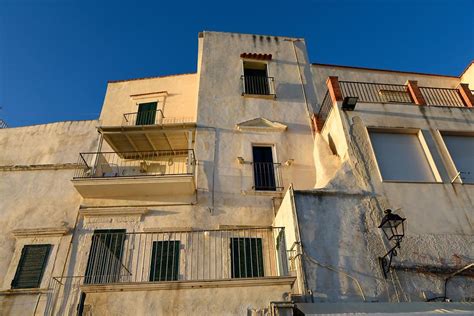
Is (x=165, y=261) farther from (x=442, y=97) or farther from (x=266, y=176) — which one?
(x=442, y=97)

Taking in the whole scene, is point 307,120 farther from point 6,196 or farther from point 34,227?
point 6,196

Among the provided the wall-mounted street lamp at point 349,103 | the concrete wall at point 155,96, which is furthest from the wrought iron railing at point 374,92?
the concrete wall at point 155,96

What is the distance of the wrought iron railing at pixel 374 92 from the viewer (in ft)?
43.3

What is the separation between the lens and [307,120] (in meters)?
13.5

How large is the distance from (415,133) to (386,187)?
250 centimetres

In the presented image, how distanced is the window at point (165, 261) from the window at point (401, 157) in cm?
620

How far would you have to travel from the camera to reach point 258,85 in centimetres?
1455

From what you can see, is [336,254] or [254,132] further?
[254,132]

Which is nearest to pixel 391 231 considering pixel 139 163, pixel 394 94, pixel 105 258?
pixel 105 258

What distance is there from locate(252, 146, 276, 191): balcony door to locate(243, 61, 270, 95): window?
113 inches

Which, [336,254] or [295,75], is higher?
[295,75]

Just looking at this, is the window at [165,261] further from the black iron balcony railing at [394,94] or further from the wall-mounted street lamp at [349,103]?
the black iron balcony railing at [394,94]

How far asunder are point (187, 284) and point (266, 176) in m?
5.07

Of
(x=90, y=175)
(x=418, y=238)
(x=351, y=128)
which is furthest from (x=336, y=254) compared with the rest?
(x=90, y=175)
